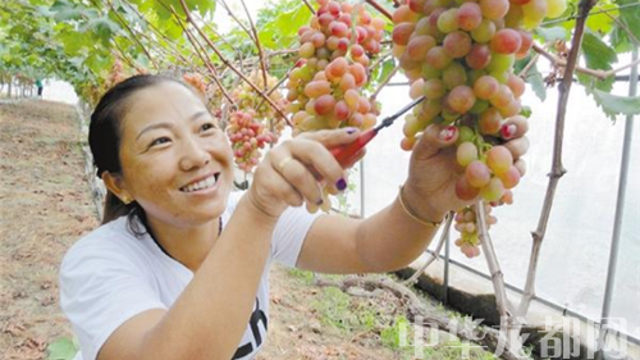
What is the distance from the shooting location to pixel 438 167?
0.63 metres

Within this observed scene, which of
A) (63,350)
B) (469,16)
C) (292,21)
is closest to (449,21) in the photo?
(469,16)

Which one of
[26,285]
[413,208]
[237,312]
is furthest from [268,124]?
[26,285]

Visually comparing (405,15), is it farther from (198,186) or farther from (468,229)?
(468,229)

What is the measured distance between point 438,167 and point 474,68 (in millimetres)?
159

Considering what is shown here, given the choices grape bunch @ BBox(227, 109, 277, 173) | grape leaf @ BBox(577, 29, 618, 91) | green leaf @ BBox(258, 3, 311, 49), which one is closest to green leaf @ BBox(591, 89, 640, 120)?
grape leaf @ BBox(577, 29, 618, 91)

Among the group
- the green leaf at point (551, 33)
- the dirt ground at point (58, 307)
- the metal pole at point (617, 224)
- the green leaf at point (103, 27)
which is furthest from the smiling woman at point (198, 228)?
the metal pole at point (617, 224)

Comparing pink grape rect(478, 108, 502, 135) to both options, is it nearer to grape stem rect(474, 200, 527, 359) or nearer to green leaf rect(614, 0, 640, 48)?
grape stem rect(474, 200, 527, 359)

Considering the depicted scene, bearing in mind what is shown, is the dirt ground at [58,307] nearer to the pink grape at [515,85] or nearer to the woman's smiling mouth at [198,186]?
the woman's smiling mouth at [198,186]

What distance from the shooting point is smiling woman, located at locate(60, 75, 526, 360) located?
1.92 ft

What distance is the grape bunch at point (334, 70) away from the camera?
709 mm

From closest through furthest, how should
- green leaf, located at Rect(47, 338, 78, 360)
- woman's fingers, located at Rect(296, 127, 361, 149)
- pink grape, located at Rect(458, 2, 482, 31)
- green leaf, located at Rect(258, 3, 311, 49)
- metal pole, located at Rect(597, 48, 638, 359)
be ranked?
pink grape, located at Rect(458, 2, 482, 31), woman's fingers, located at Rect(296, 127, 361, 149), green leaf, located at Rect(258, 3, 311, 49), green leaf, located at Rect(47, 338, 78, 360), metal pole, located at Rect(597, 48, 638, 359)

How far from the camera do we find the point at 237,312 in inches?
24.2

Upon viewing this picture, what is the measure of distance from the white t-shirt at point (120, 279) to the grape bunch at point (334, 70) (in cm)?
40

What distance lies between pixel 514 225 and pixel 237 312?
3.53 meters
